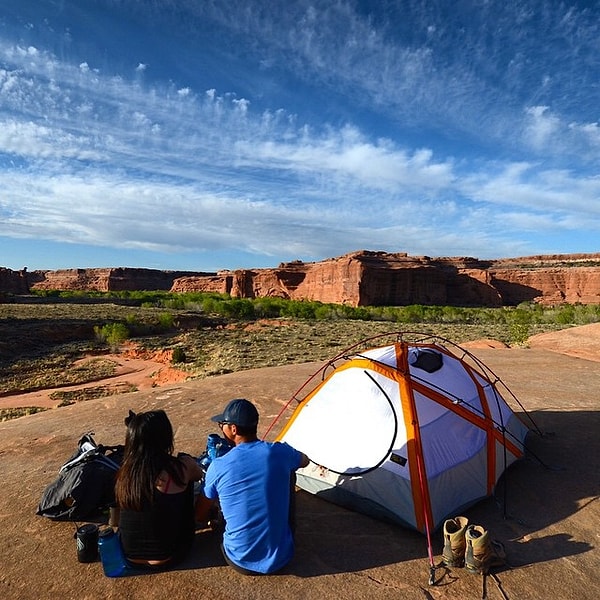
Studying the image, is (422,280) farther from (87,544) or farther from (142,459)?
(142,459)

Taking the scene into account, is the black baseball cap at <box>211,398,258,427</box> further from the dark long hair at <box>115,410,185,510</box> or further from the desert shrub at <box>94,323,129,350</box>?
the desert shrub at <box>94,323,129,350</box>

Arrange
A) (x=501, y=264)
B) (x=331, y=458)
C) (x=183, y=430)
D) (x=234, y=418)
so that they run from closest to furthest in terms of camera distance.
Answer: (x=234, y=418) → (x=331, y=458) → (x=183, y=430) → (x=501, y=264)

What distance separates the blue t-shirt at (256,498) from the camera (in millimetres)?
3637

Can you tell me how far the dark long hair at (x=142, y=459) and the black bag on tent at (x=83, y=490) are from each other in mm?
1366

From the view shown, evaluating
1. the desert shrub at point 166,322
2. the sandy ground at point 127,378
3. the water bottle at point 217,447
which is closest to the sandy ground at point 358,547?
the water bottle at point 217,447

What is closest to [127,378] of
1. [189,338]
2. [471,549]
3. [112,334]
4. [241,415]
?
[189,338]

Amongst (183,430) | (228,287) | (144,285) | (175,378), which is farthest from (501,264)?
(144,285)

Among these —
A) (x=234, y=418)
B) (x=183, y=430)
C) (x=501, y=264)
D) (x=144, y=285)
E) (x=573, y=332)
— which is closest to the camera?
(x=234, y=418)

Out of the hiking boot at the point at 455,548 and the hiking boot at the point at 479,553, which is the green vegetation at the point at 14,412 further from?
the hiking boot at the point at 479,553

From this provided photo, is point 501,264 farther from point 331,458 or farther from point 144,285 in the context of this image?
point 144,285

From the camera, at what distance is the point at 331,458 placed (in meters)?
5.41

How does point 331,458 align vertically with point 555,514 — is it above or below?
above

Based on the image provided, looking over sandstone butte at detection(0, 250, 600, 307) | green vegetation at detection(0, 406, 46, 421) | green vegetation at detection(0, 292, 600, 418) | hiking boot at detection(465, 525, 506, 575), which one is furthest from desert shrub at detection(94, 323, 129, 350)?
sandstone butte at detection(0, 250, 600, 307)

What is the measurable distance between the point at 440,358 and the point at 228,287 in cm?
9913
